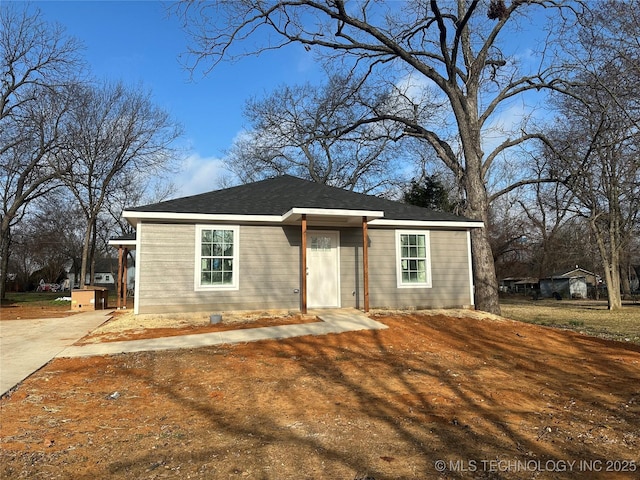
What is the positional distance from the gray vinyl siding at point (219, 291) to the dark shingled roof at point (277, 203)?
1.71 ft

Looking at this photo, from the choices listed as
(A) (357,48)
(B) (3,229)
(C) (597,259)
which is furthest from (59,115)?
(C) (597,259)

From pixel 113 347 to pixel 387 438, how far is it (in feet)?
18.8

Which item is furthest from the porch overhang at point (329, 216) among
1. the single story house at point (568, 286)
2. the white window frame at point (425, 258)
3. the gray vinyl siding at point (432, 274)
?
the single story house at point (568, 286)

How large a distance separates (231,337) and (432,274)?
6961 millimetres

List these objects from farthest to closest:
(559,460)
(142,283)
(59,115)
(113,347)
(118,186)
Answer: (118,186), (59,115), (142,283), (113,347), (559,460)

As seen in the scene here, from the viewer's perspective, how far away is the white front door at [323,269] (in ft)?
39.1

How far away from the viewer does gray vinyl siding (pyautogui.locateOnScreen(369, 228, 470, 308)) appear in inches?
485

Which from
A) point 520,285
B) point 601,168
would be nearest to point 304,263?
point 601,168

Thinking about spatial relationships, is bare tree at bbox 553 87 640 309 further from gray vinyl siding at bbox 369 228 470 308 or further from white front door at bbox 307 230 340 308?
white front door at bbox 307 230 340 308

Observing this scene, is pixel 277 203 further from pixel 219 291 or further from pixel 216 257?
pixel 219 291

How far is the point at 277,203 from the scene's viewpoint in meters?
12.4

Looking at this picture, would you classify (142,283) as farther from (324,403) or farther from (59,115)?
(59,115)

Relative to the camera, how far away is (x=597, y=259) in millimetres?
38188

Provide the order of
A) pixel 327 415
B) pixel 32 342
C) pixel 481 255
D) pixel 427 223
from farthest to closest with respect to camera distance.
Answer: pixel 481 255
pixel 427 223
pixel 32 342
pixel 327 415
